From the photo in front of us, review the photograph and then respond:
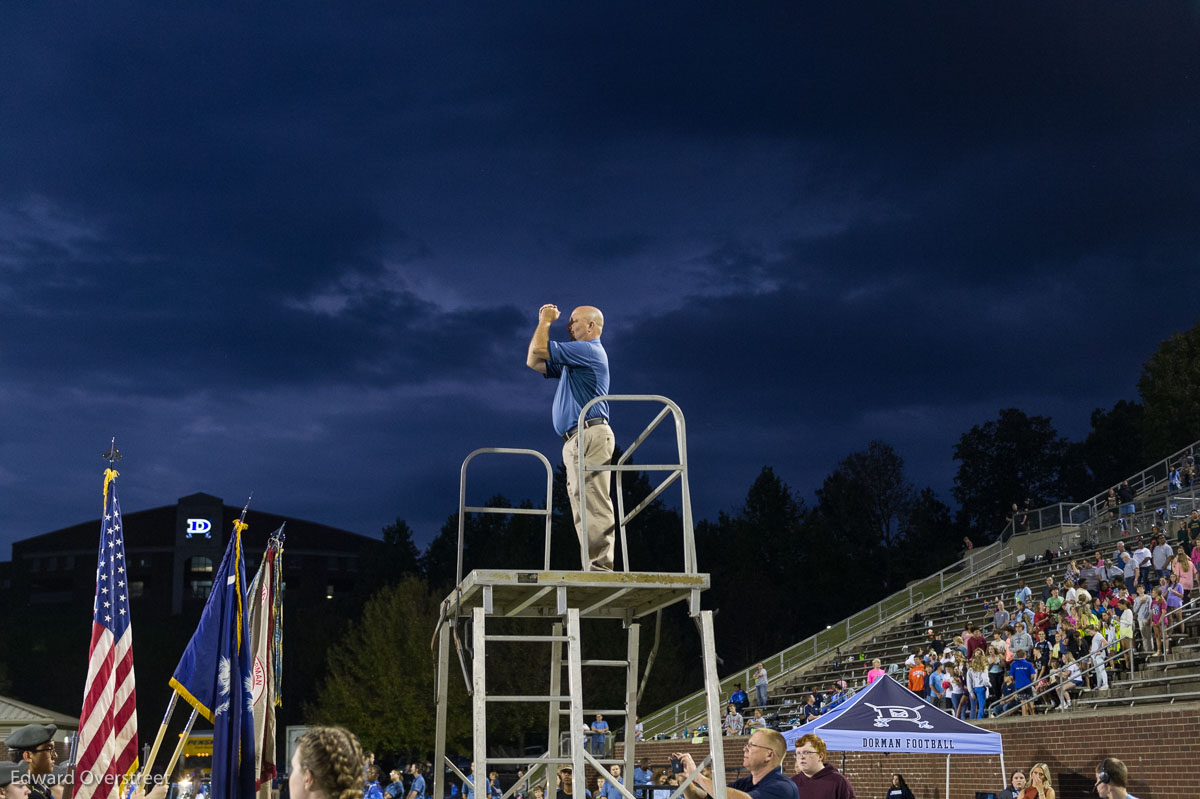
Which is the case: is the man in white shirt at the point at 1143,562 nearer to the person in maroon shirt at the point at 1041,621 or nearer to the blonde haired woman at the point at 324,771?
the person in maroon shirt at the point at 1041,621

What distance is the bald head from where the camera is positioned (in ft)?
29.9

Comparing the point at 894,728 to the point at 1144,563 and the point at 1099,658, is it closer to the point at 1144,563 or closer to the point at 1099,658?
the point at 1099,658

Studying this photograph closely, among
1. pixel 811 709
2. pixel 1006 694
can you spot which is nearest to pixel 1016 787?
pixel 1006 694

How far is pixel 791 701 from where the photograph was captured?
3447 cm

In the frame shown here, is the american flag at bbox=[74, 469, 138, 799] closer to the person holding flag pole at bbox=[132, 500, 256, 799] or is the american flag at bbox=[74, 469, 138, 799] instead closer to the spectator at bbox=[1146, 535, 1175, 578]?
the person holding flag pole at bbox=[132, 500, 256, 799]

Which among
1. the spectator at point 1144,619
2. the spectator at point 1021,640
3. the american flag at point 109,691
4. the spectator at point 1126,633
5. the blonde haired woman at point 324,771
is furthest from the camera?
the spectator at point 1021,640

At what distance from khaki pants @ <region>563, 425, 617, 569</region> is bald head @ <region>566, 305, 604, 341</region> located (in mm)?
861

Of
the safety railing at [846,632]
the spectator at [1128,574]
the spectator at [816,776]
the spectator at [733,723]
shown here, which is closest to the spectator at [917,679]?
the spectator at [1128,574]

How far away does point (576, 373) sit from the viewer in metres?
8.85

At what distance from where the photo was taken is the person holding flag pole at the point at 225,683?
12.3 metres

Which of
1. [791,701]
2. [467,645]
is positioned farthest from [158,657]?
[467,645]

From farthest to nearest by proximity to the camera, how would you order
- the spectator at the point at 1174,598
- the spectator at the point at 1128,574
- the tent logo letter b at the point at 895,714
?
the spectator at the point at 1128,574
the spectator at the point at 1174,598
the tent logo letter b at the point at 895,714

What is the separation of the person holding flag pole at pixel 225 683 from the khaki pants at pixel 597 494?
19.5 ft

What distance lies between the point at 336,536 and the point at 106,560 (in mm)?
79334
